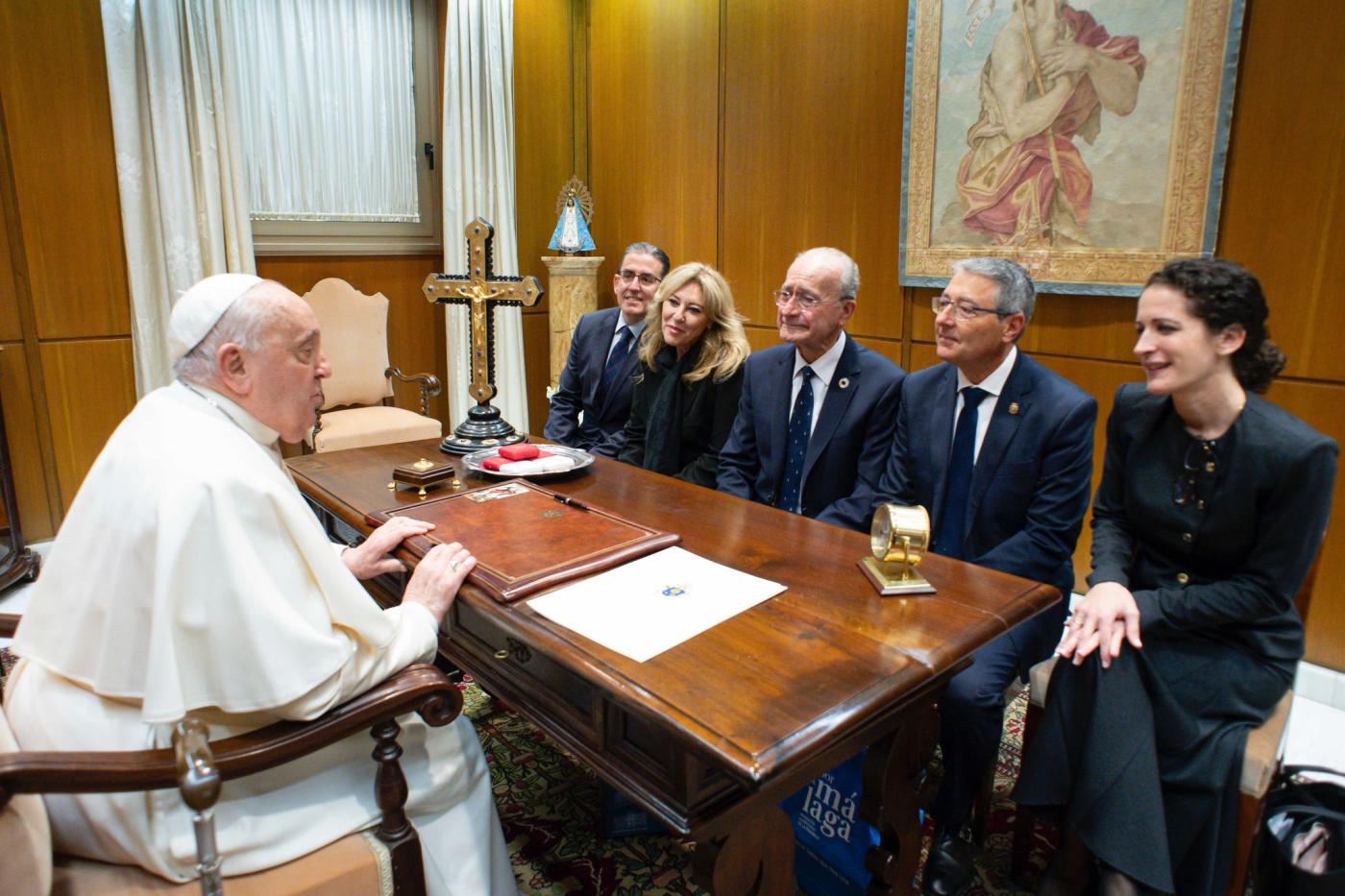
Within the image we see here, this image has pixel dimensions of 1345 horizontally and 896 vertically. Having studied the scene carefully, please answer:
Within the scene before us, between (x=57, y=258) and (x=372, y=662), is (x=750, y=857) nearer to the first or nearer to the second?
(x=372, y=662)

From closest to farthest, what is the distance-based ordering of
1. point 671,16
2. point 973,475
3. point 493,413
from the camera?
point 973,475 → point 493,413 → point 671,16

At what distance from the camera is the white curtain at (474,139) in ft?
17.1

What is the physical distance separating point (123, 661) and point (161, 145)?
151 inches

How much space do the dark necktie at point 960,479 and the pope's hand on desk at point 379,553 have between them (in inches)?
54.6

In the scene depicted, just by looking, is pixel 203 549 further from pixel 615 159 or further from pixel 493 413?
pixel 615 159

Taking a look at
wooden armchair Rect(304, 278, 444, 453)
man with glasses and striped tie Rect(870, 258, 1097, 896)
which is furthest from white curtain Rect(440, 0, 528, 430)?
man with glasses and striped tie Rect(870, 258, 1097, 896)

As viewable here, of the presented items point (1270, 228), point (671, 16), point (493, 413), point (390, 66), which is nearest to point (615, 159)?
point (671, 16)

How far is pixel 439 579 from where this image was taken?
164cm

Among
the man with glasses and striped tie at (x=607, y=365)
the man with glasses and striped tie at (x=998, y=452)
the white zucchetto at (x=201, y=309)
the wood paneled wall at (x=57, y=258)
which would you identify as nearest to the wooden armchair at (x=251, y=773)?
the white zucchetto at (x=201, y=309)

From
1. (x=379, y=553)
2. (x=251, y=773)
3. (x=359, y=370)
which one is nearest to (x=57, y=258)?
(x=359, y=370)

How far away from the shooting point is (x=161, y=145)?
4.22 metres

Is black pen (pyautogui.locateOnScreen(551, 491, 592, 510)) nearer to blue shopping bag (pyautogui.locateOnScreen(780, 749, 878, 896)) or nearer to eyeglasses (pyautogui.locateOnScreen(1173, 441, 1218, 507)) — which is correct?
blue shopping bag (pyautogui.locateOnScreen(780, 749, 878, 896))

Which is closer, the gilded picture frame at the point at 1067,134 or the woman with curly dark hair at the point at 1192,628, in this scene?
the woman with curly dark hair at the point at 1192,628

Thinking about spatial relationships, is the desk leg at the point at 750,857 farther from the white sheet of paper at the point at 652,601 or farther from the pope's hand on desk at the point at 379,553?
the pope's hand on desk at the point at 379,553
